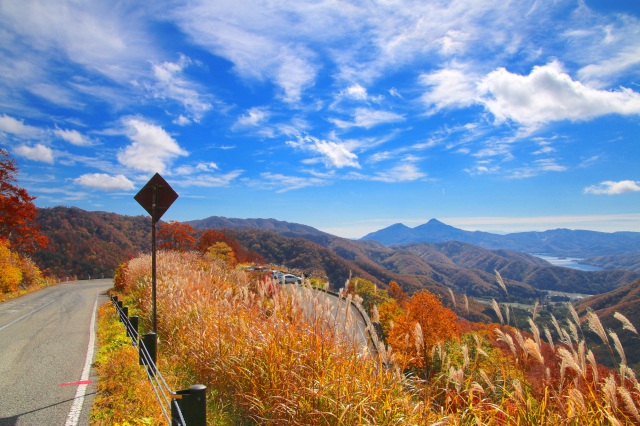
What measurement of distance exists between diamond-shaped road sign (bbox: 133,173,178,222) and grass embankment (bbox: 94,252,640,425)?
107 inches

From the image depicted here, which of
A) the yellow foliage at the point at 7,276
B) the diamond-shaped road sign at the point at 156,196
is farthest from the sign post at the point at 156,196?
the yellow foliage at the point at 7,276

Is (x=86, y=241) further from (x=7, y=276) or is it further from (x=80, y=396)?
(x=80, y=396)

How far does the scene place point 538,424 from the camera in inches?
133

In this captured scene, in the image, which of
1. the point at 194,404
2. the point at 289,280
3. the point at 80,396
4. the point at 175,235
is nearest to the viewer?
the point at 194,404

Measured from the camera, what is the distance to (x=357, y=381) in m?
3.92

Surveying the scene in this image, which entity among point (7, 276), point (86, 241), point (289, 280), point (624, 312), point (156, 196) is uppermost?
point (86, 241)

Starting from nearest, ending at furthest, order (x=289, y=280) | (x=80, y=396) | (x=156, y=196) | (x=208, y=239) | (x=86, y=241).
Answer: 1. (x=80, y=396)
2. (x=156, y=196)
3. (x=289, y=280)
4. (x=208, y=239)
5. (x=86, y=241)

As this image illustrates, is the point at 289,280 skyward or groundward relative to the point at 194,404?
groundward

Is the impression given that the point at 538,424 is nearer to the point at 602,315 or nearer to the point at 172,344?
the point at 172,344

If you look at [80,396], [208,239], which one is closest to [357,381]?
[80,396]

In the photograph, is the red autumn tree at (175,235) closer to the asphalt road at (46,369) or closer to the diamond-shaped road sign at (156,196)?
the asphalt road at (46,369)

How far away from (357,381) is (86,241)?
101m

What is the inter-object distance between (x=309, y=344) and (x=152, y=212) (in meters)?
5.49

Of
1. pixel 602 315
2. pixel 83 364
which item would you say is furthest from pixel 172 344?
pixel 602 315
